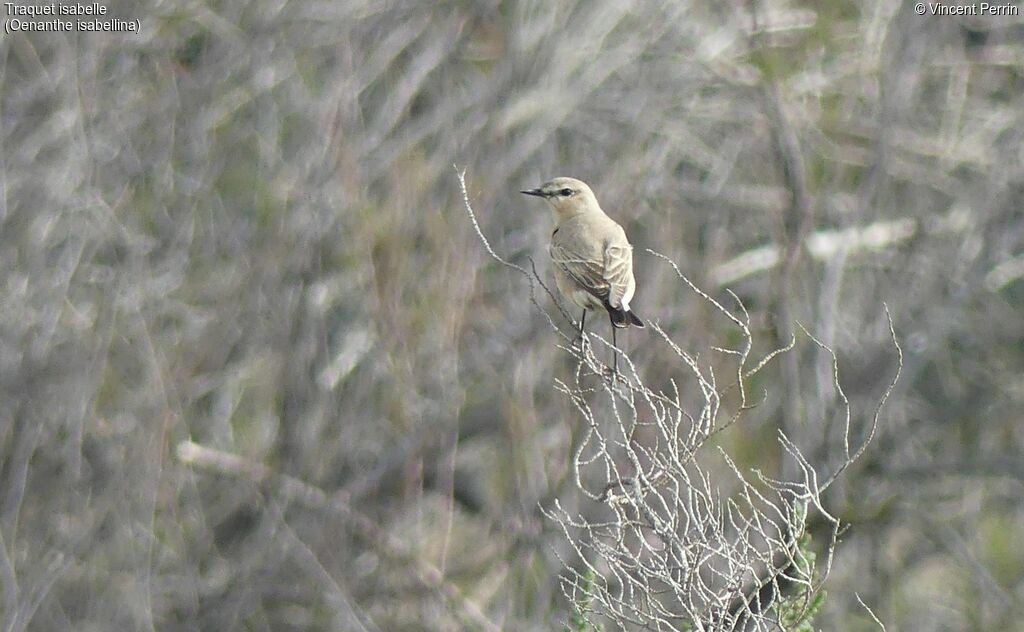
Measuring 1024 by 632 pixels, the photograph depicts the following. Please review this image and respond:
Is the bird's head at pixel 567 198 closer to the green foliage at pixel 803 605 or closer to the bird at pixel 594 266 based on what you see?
the bird at pixel 594 266

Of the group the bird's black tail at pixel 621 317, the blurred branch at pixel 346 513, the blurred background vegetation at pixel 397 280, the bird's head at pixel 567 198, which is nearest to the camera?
the bird's black tail at pixel 621 317

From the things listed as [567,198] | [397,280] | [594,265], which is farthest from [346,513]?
[594,265]

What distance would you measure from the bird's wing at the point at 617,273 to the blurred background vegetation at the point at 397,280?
284 cm

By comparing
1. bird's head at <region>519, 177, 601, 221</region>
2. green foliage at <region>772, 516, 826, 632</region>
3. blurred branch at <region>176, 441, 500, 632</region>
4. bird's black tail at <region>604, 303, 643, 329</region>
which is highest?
green foliage at <region>772, 516, 826, 632</region>

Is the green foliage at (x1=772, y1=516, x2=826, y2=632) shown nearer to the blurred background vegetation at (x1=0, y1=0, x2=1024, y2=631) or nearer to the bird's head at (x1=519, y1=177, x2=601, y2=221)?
the bird's head at (x1=519, y1=177, x2=601, y2=221)

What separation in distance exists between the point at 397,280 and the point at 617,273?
3176 mm

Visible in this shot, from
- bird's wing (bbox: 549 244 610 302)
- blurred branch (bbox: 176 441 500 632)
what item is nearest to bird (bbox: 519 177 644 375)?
bird's wing (bbox: 549 244 610 302)

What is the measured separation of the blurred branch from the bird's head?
3269 mm

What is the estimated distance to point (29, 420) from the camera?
9.33 m

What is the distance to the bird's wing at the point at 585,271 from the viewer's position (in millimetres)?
5910

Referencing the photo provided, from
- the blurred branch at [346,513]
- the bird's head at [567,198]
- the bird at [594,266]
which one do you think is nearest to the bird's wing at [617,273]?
the bird at [594,266]

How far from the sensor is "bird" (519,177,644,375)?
5.87m

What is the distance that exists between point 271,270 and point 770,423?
13.0 ft

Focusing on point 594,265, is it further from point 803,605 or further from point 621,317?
point 803,605
